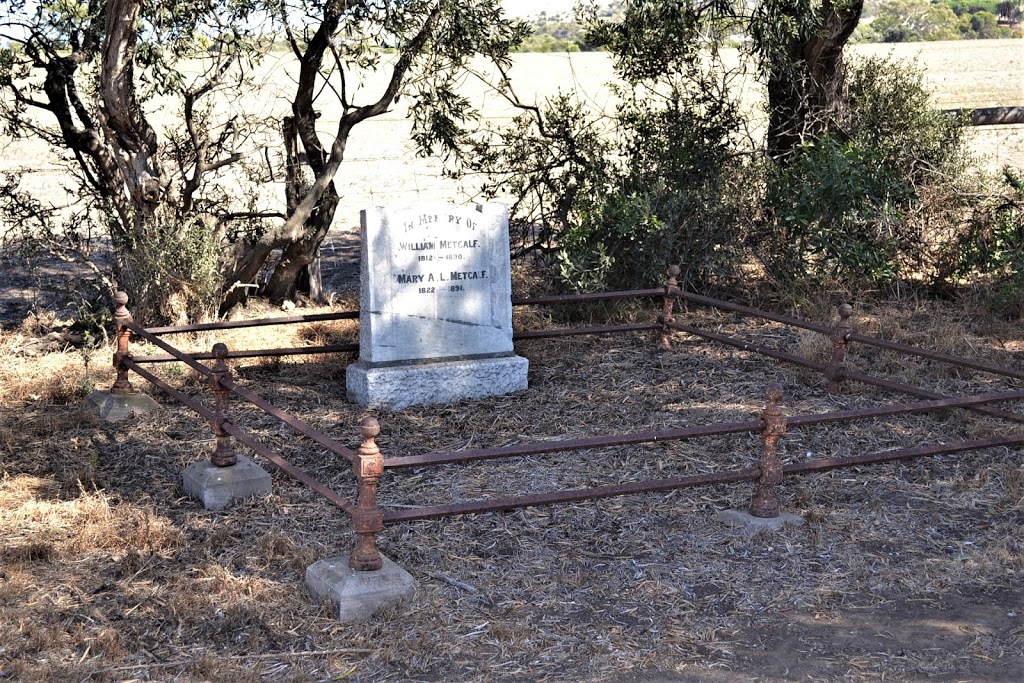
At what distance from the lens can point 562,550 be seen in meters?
5.60

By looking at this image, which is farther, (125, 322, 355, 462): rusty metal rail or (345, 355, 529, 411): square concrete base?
Answer: (345, 355, 529, 411): square concrete base

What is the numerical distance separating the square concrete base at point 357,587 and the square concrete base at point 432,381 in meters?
2.95

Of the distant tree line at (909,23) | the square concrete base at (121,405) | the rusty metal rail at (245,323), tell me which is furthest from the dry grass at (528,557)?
the distant tree line at (909,23)

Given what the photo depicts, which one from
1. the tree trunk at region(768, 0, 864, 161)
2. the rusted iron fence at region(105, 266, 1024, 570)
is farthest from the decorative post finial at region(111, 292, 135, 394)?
the tree trunk at region(768, 0, 864, 161)

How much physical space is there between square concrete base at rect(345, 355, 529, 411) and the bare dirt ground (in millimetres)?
174

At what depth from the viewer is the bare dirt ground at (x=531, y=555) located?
455cm

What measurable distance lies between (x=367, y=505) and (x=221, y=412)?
150 cm

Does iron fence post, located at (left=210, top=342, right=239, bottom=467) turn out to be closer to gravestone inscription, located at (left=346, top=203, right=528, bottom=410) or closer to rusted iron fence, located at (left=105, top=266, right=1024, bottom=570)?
rusted iron fence, located at (left=105, top=266, right=1024, bottom=570)

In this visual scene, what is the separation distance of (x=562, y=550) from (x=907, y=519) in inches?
73.3

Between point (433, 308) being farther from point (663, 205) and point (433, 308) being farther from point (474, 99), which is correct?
point (474, 99)

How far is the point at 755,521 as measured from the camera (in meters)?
5.77

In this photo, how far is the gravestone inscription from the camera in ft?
26.1

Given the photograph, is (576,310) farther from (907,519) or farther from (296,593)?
(296,593)

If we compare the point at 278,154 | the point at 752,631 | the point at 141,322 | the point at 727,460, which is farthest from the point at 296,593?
the point at 278,154
